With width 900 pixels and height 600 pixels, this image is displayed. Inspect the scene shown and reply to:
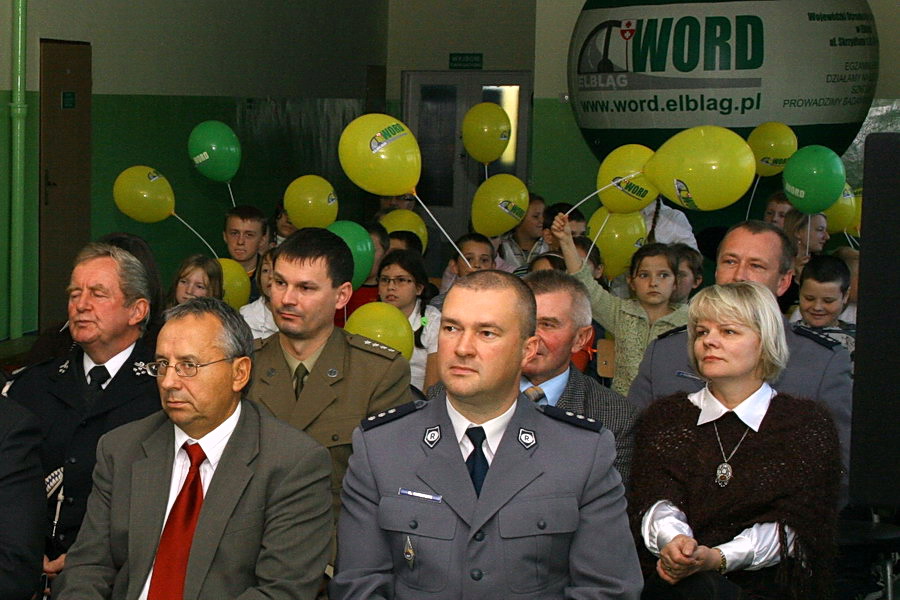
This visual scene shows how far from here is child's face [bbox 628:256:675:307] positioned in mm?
4430

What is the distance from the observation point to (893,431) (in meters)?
1.25

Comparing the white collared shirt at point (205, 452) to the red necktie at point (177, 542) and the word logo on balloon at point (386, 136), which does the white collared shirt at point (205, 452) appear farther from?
the word logo on balloon at point (386, 136)

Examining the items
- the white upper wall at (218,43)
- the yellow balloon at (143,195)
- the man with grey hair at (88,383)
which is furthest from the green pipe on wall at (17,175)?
the man with grey hair at (88,383)

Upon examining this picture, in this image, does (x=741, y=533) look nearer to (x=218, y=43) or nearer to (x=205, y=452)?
(x=205, y=452)

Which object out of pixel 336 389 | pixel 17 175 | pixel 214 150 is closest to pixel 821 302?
pixel 336 389

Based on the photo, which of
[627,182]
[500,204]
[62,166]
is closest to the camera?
[627,182]

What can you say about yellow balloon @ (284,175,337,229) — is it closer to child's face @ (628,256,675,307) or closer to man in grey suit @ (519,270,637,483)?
child's face @ (628,256,675,307)

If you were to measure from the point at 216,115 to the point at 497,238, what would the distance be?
8.37 ft

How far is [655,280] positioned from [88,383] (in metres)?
2.27

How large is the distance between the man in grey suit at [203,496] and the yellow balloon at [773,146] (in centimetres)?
471

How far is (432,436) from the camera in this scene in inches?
88.0

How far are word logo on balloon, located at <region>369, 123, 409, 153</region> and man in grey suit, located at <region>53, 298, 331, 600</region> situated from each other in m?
2.27

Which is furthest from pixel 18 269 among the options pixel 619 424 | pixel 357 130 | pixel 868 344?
pixel 868 344

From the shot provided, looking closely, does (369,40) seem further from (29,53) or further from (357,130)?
(357,130)
